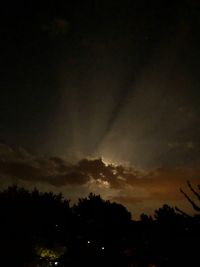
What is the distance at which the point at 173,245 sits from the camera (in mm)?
4480

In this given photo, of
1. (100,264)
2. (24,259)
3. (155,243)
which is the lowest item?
(155,243)

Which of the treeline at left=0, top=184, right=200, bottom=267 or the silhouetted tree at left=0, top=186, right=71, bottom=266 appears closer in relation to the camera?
the treeline at left=0, top=184, right=200, bottom=267

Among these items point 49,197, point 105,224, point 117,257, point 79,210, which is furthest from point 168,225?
point 49,197

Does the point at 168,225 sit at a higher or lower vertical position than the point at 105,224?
lower

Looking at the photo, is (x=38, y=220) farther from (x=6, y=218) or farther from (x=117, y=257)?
(x=117, y=257)

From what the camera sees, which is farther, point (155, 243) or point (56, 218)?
point (56, 218)

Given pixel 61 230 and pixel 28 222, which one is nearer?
pixel 28 222

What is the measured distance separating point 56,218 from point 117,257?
86.1ft

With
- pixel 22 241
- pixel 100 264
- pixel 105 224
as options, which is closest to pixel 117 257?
pixel 100 264

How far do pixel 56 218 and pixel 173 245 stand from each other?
51.5m

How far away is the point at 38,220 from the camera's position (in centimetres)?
5075

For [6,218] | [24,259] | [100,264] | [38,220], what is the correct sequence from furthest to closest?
[38,220] < [6,218] < [24,259] < [100,264]

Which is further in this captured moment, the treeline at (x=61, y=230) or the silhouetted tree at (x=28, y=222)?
the silhouetted tree at (x=28, y=222)

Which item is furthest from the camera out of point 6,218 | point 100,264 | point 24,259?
point 6,218
